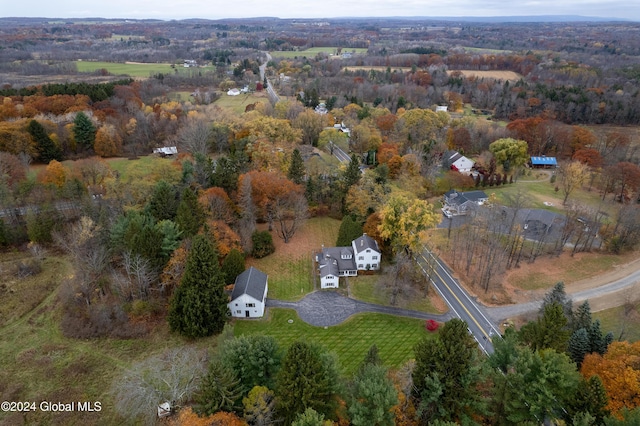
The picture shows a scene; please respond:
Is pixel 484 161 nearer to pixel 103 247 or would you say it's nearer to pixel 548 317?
pixel 548 317

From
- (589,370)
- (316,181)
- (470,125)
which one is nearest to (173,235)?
(316,181)

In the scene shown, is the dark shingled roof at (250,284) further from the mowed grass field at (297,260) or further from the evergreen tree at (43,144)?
the evergreen tree at (43,144)

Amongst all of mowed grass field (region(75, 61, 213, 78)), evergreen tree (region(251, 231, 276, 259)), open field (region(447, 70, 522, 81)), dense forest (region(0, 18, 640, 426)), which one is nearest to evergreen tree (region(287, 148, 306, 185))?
dense forest (region(0, 18, 640, 426))

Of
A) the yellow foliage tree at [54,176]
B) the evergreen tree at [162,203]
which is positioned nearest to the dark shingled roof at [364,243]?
the evergreen tree at [162,203]

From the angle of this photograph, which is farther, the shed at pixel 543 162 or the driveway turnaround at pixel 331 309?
the shed at pixel 543 162

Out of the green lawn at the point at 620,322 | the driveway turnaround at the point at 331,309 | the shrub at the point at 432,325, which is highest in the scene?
the shrub at the point at 432,325

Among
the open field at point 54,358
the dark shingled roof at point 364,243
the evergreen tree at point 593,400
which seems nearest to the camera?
the evergreen tree at point 593,400

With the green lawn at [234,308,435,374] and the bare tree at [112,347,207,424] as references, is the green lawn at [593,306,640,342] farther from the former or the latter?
the bare tree at [112,347,207,424]
